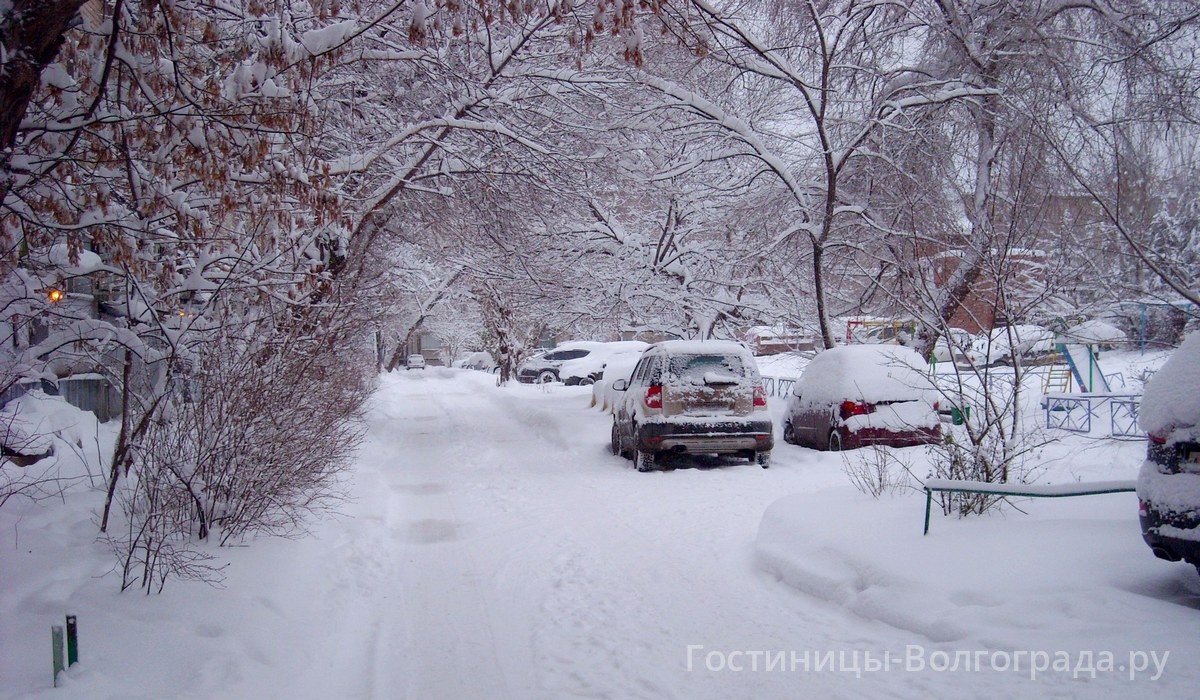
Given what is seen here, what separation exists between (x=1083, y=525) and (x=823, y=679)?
266cm

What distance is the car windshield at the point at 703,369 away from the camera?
12.6 meters

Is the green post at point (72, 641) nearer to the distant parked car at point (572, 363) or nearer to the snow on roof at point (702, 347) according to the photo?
the snow on roof at point (702, 347)

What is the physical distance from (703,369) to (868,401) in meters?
2.43

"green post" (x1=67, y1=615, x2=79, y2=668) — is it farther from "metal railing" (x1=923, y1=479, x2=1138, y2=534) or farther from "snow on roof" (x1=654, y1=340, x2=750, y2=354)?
"snow on roof" (x1=654, y1=340, x2=750, y2=354)

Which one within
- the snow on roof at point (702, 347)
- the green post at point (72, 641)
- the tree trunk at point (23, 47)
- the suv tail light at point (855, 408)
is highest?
the tree trunk at point (23, 47)

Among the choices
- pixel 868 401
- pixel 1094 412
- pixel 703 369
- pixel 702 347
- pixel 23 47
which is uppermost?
pixel 23 47

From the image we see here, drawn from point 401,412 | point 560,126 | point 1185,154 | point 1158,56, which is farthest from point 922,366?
point 401,412

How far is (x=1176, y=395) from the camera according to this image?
519 cm

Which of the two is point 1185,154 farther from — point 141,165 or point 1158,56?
point 141,165

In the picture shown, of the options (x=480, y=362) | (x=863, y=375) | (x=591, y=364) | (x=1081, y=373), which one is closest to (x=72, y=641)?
(x=863, y=375)

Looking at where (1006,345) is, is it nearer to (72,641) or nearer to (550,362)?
(72,641)

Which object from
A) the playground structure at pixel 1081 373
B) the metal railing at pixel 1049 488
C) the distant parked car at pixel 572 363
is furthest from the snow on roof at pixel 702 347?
the distant parked car at pixel 572 363

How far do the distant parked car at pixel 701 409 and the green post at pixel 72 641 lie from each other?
8899 mm

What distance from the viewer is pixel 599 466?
539 inches
